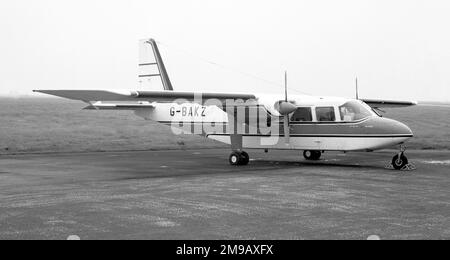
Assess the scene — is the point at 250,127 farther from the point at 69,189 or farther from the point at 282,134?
the point at 69,189

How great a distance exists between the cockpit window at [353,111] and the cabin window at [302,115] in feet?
4.64

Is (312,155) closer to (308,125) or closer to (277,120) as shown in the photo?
(308,125)

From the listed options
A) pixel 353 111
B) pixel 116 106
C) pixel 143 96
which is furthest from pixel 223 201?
pixel 116 106

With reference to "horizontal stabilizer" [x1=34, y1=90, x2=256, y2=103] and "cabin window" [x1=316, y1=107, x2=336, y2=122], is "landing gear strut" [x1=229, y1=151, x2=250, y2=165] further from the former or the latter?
"cabin window" [x1=316, y1=107, x2=336, y2=122]

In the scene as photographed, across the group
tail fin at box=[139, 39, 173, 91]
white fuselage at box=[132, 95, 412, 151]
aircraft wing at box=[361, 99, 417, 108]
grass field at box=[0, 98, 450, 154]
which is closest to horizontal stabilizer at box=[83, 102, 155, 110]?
tail fin at box=[139, 39, 173, 91]

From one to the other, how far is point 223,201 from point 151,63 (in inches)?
664

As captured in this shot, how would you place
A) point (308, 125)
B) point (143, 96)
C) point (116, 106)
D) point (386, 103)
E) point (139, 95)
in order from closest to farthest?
point (139, 95), point (143, 96), point (308, 125), point (116, 106), point (386, 103)

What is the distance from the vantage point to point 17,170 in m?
20.7

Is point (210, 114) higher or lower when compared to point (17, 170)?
higher

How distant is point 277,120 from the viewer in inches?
939

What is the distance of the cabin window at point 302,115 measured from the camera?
76.7 ft

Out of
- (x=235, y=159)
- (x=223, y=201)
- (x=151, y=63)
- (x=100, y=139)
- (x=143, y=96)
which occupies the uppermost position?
(x=151, y=63)

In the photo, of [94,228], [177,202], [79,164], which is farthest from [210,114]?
[94,228]
